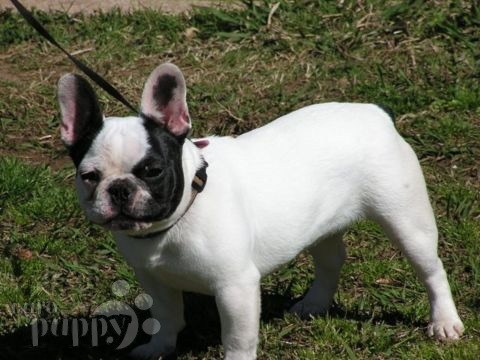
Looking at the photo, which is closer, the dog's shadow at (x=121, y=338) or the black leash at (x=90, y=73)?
the black leash at (x=90, y=73)

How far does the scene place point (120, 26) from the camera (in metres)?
7.66

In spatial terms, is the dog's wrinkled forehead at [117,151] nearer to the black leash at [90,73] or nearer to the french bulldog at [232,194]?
the french bulldog at [232,194]

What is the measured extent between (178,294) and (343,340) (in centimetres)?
76

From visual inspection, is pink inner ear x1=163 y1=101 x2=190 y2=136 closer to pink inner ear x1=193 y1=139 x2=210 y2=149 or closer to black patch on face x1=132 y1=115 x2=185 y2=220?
black patch on face x1=132 y1=115 x2=185 y2=220

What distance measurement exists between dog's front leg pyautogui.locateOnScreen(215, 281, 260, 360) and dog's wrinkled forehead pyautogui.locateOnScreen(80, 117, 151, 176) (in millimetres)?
626

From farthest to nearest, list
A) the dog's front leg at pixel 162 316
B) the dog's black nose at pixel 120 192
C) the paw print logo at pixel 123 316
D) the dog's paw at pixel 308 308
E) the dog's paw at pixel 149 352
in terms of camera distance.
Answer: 1. the dog's paw at pixel 308 308
2. the paw print logo at pixel 123 316
3. the dog's paw at pixel 149 352
4. the dog's front leg at pixel 162 316
5. the dog's black nose at pixel 120 192

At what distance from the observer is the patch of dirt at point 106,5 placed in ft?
25.9

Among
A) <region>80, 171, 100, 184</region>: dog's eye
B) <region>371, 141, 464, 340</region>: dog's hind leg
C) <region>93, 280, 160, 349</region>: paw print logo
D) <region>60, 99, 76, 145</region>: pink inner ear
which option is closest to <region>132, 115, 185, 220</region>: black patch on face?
<region>80, 171, 100, 184</region>: dog's eye

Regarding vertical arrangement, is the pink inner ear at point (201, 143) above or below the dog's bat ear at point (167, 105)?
below

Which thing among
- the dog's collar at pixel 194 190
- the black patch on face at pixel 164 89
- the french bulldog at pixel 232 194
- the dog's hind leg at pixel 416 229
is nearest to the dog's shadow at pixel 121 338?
the french bulldog at pixel 232 194

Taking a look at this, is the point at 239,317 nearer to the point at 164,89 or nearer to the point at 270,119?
the point at 164,89

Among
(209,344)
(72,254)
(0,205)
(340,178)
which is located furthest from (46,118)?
(340,178)

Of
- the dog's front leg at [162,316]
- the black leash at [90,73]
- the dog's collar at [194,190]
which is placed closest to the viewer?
the dog's collar at [194,190]

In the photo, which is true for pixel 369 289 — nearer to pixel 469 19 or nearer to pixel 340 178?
pixel 340 178
